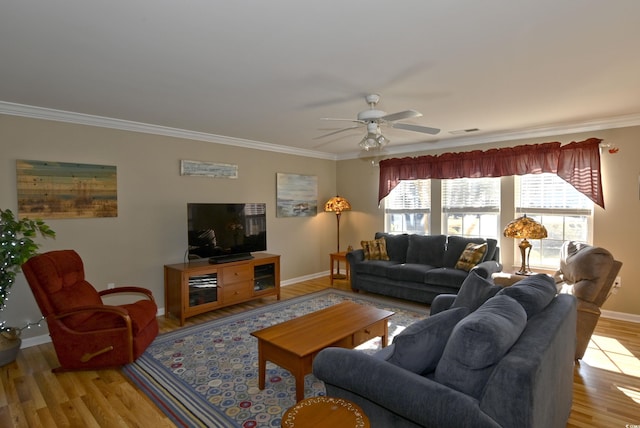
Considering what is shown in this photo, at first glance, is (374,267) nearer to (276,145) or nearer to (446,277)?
(446,277)

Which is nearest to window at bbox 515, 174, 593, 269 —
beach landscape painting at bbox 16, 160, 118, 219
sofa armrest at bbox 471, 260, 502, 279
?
sofa armrest at bbox 471, 260, 502, 279

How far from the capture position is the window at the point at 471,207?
5336mm

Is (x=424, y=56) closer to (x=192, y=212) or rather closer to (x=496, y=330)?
(x=496, y=330)

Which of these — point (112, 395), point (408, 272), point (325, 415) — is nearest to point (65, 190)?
point (112, 395)

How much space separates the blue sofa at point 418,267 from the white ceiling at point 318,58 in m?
1.94

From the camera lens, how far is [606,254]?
3.06 meters

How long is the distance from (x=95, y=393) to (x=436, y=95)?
3.92 meters

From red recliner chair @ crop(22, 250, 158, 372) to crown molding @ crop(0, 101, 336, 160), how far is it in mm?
1578

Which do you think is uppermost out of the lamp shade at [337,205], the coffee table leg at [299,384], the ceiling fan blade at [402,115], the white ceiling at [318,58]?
the white ceiling at [318,58]

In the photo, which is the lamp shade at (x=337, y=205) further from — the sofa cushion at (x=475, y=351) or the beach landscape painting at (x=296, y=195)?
the sofa cushion at (x=475, y=351)

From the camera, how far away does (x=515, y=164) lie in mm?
4930

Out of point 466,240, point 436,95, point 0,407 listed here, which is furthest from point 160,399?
point 466,240

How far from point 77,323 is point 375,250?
13.4ft

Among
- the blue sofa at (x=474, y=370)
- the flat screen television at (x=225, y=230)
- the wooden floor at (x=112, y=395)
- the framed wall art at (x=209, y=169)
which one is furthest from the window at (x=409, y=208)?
the blue sofa at (x=474, y=370)
